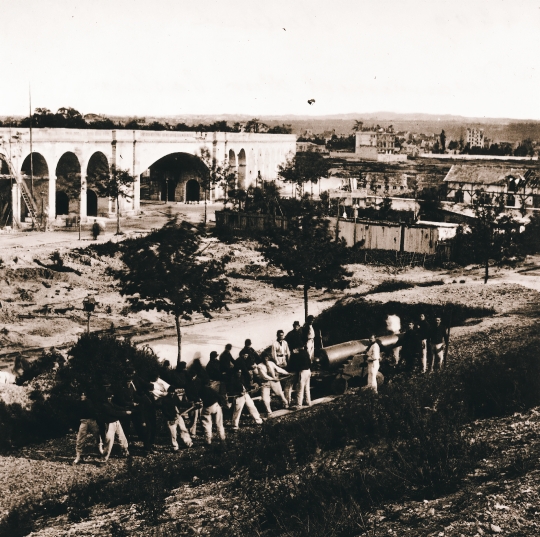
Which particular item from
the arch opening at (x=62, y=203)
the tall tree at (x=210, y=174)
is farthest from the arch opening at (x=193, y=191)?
the arch opening at (x=62, y=203)

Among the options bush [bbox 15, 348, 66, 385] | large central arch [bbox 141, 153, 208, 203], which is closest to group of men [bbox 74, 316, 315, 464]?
bush [bbox 15, 348, 66, 385]

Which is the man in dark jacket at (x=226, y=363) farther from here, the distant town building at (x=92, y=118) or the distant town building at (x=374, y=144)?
the distant town building at (x=374, y=144)

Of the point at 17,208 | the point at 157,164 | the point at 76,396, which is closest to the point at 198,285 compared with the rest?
the point at 76,396

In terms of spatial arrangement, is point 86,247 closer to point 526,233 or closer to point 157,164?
point 526,233

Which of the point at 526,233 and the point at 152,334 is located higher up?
the point at 526,233

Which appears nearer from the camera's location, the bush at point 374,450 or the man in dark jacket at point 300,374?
the bush at point 374,450

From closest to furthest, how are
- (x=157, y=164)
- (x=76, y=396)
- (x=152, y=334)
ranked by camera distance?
(x=76, y=396), (x=152, y=334), (x=157, y=164)

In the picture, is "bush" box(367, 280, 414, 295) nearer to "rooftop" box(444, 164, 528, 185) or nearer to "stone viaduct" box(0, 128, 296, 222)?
"stone viaduct" box(0, 128, 296, 222)
